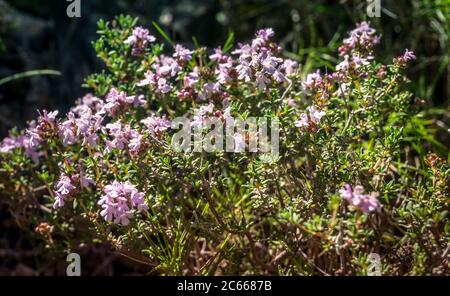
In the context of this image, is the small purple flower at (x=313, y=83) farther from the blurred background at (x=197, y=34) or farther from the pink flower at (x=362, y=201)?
the blurred background at (x=197, y=34)

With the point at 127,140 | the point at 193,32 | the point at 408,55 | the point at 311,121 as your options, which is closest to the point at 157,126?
the point at 127,140

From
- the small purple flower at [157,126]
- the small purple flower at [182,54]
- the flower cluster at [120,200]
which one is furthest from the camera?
the small purple flower at [182,54]

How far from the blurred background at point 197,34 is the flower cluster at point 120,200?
117 cm

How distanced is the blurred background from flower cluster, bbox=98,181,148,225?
1169mm

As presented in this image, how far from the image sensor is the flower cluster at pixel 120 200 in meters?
1.70

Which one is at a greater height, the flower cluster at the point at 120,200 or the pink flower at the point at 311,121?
the pink flower at the point at 311,121

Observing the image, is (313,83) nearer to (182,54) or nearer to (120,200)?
(182,54)

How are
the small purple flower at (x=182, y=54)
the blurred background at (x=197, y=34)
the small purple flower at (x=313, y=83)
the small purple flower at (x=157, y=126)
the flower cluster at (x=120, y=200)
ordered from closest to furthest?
the flower cluster at (x=120, y=200) < the small purple flower at (x=157, y=126) < the small purple flower at (x=313, y=83) < the small purple flower at (x=182, y=54) < the blurred background at (x=197, y=34)

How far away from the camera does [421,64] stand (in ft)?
10.1

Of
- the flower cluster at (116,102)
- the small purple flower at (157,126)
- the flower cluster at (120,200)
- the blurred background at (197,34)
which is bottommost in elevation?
the flower cluster at (120,200)

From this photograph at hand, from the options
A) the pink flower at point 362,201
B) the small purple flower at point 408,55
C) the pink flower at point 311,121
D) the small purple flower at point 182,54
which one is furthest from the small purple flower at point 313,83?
the pink flower at point 362,201

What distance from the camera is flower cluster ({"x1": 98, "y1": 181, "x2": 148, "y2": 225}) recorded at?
170cm

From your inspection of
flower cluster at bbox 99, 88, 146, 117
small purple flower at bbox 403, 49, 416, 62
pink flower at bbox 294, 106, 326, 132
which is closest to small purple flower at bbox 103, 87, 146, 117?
flower cluster at bbox 99, 88, 146, 117

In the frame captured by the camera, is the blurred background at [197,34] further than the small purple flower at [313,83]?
Yes
